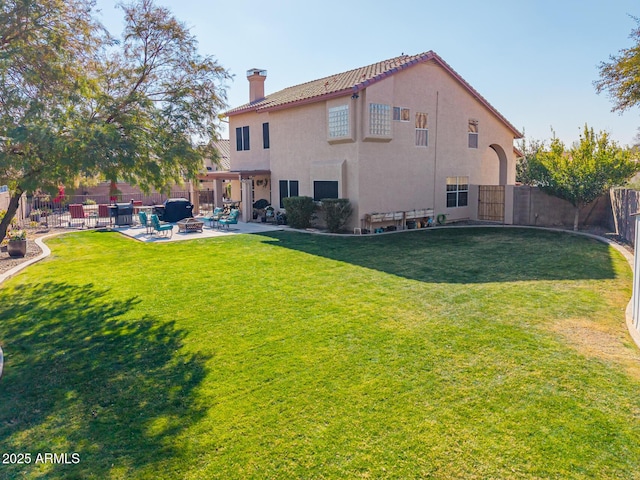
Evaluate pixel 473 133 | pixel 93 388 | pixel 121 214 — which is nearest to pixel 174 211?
pixel 121 214

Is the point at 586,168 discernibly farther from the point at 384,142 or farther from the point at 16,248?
the point at 16,248

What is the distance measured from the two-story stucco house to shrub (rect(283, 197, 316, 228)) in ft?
2.55

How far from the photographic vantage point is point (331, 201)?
66.7 feet

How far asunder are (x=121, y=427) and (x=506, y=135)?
27894 millimetres

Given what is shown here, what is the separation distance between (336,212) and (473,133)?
10.9 metres

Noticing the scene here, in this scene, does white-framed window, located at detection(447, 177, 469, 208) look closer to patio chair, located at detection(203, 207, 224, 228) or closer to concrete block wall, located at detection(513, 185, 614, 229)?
concrete block wall, located at detection(513, 185, 614, 229)

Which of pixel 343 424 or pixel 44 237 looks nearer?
pixel 343 424

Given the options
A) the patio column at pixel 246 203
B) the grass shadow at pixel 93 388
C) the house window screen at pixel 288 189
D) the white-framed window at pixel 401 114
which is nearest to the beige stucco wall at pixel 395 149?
the white-framed window at pixel 401 114

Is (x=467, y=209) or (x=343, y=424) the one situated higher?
(x=467, y=209)

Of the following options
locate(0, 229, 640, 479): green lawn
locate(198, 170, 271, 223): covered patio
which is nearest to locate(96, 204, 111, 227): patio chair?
locate(198, 170, 271, 223): covered patio

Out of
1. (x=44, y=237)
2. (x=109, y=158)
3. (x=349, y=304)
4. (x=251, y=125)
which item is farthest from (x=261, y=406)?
(x=251, y=125)

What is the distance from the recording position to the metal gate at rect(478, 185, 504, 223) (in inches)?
974

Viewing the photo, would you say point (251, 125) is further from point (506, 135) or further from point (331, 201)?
point (506, 135)

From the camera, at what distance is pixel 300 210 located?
22.2m
